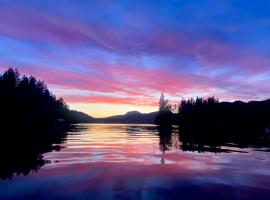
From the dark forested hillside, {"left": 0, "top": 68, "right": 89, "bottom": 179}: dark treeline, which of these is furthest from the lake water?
the dark forested hillside

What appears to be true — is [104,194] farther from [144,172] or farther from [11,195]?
[144,172]

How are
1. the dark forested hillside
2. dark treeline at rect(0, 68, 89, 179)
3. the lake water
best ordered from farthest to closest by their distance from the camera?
the dark forested hillside → dark treeline at rect(0, 68, 89, 179) → the lake water

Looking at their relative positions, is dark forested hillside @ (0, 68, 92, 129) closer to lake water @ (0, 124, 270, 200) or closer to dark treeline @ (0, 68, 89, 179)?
dark treeline @ (0, 68, 89, 179)

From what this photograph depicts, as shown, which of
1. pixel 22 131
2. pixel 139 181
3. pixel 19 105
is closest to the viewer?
pixel 139 181

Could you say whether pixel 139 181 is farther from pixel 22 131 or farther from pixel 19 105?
pixel 19 105

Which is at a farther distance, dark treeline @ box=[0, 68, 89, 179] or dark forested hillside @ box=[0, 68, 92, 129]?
dark forested hillside @ box=[0, 68, 92, 129]

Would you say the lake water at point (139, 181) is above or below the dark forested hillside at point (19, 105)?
below

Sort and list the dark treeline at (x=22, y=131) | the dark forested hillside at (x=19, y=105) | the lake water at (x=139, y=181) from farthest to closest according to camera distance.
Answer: the dark forested hillside at (x=19, y=105), the dark treeline at (x=22, y=131), the lake water at (x=139, y=181)

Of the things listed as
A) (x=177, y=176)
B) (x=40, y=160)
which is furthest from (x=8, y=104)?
(x=177, y=176)

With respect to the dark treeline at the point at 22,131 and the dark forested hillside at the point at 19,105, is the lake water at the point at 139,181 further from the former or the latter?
the dark forested hillside at the point at 19,105

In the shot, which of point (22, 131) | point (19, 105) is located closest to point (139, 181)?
point (22, 131)

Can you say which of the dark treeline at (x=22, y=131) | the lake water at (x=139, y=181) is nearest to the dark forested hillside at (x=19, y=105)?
the dark treeline at (x=22, y=131)

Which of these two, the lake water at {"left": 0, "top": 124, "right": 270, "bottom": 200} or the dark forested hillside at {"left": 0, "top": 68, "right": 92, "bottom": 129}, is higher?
the dark forested hillside at {"left": 0, "top": 68, "right": 92, "bottom": 129}

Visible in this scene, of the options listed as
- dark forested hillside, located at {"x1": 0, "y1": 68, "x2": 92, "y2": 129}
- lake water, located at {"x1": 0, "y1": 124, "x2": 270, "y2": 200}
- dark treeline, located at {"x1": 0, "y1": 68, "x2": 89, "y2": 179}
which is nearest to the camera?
lake water, located at {"x1": 0, "y1": 124, "x2": 270, "y2": 200}
